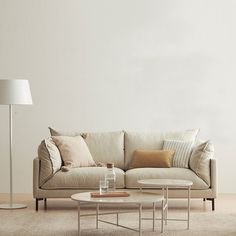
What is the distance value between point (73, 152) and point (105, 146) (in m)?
0.53

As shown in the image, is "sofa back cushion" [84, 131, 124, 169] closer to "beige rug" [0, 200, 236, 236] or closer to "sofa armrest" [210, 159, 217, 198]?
"beige rug" [0, 200, 236, 236]

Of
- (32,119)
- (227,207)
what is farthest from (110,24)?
(227,207)

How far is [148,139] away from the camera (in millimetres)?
7762

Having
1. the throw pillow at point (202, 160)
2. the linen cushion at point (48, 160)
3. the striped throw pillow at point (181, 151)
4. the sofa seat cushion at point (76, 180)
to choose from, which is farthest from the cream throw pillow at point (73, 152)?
the throw pillow at point (202, 160)

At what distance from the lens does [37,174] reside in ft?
23.1

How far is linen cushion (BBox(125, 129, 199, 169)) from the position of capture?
7.71 m

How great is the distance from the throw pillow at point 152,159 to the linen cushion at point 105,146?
0.22 m

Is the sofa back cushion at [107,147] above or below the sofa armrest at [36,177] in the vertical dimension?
above

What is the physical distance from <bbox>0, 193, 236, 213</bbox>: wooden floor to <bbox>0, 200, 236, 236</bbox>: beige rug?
10 centimetres

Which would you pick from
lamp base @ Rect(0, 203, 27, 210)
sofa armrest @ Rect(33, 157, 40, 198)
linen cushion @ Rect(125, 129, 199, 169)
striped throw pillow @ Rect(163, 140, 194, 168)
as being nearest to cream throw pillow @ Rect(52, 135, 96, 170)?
sofa armrest @ Rect(33, 157, 40, 198)

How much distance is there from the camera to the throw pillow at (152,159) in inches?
291

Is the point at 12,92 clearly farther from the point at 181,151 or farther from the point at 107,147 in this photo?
the point at 181,151

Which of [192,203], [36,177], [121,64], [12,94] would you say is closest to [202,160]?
[192,203]

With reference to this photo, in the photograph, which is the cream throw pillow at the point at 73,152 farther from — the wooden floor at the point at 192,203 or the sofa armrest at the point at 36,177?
the wooden floor at the point at 192,203
